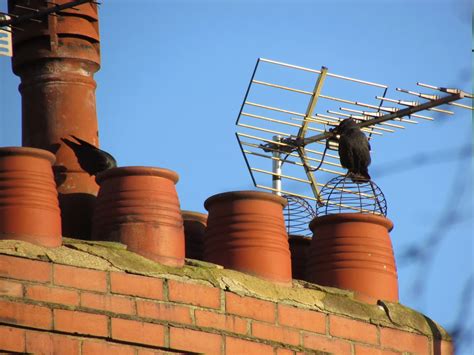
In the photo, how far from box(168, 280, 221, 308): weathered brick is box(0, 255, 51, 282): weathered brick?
671mm

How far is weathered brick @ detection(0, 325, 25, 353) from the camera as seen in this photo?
697 centimetres

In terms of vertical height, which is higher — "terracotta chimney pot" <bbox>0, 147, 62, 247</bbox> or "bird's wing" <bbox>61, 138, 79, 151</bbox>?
"bird's wing" <bbox>61, 138, 79, 151</bbox>

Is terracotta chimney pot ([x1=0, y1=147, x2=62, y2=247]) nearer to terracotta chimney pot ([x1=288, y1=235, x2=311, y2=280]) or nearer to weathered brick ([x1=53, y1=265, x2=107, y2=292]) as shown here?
weathered brick ([x1=53, y1=265, x2=107, y2=292])

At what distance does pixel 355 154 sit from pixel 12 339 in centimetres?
309

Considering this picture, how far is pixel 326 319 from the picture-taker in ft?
26.4

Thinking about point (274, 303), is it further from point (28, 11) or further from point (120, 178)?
point (28, 11)

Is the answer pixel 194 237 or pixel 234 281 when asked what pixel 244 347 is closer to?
pixel 234 281

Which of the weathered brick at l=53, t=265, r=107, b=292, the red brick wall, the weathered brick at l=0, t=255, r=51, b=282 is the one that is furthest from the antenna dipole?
the weathered brick at l=0, t=255, r=51, b=282

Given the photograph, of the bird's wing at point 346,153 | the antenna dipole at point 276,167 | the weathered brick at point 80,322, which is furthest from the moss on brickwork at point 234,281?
the antenna dipole at point 276,167

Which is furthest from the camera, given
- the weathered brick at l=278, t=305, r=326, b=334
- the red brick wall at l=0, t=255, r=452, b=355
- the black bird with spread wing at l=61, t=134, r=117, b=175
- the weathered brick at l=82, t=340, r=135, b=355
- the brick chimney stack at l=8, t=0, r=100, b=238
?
the brick chimney stack at l=8, t=0, r=100, b=238

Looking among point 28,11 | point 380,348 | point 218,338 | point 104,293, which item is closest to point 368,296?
point 380,348

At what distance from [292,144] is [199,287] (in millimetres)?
2880

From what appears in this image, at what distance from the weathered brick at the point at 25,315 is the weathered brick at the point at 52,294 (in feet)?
0.16

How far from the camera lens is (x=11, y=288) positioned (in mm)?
7070
